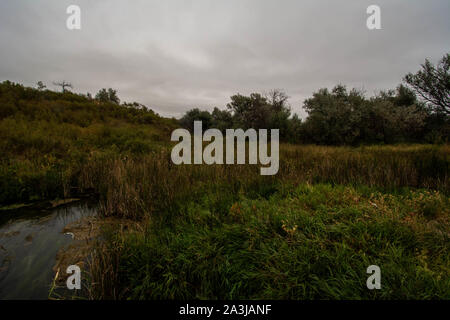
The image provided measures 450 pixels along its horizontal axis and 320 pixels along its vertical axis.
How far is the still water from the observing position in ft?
7.72

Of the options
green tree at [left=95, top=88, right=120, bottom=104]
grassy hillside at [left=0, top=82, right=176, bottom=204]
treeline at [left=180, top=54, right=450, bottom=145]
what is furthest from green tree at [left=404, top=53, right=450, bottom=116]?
green tree at [left=95, top=88, right=120, bottom=104]

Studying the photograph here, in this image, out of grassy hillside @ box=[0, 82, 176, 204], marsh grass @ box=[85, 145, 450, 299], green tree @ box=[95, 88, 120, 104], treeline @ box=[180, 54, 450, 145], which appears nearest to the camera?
marsh grass @ box=[85, 145, 450, 299]

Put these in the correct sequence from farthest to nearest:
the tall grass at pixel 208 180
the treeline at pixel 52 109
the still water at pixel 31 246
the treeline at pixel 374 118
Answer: the treeline at pixel 374 118, the treeline at pixel 52 109, the tall grass at pixel 208 180, the still water at pixel 31 246

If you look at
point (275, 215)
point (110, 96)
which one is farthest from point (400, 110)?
point (110, 96)

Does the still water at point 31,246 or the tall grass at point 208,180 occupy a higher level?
the tall grass at point 208,180

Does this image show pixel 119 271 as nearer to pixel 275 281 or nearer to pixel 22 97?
pixel 275 281

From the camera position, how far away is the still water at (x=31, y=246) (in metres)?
2.35

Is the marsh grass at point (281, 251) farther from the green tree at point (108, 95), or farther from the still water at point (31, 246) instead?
the green tree at point (108, 95)

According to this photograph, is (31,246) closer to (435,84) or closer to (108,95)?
(435,84)

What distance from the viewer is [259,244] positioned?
8.16 feet

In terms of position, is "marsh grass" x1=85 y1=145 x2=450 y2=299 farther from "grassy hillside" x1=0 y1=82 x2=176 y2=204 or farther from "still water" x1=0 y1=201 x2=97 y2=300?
"grassy hillside" x1=0 y1=82 x2=176 y2=204

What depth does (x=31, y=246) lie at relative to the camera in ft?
10.2

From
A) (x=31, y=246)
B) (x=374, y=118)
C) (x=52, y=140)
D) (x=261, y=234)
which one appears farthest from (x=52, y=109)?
(x=374, y=118)

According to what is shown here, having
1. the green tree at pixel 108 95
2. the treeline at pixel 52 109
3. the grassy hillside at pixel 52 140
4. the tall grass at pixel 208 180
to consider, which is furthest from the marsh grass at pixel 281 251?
the green tree at pixel 108 95
